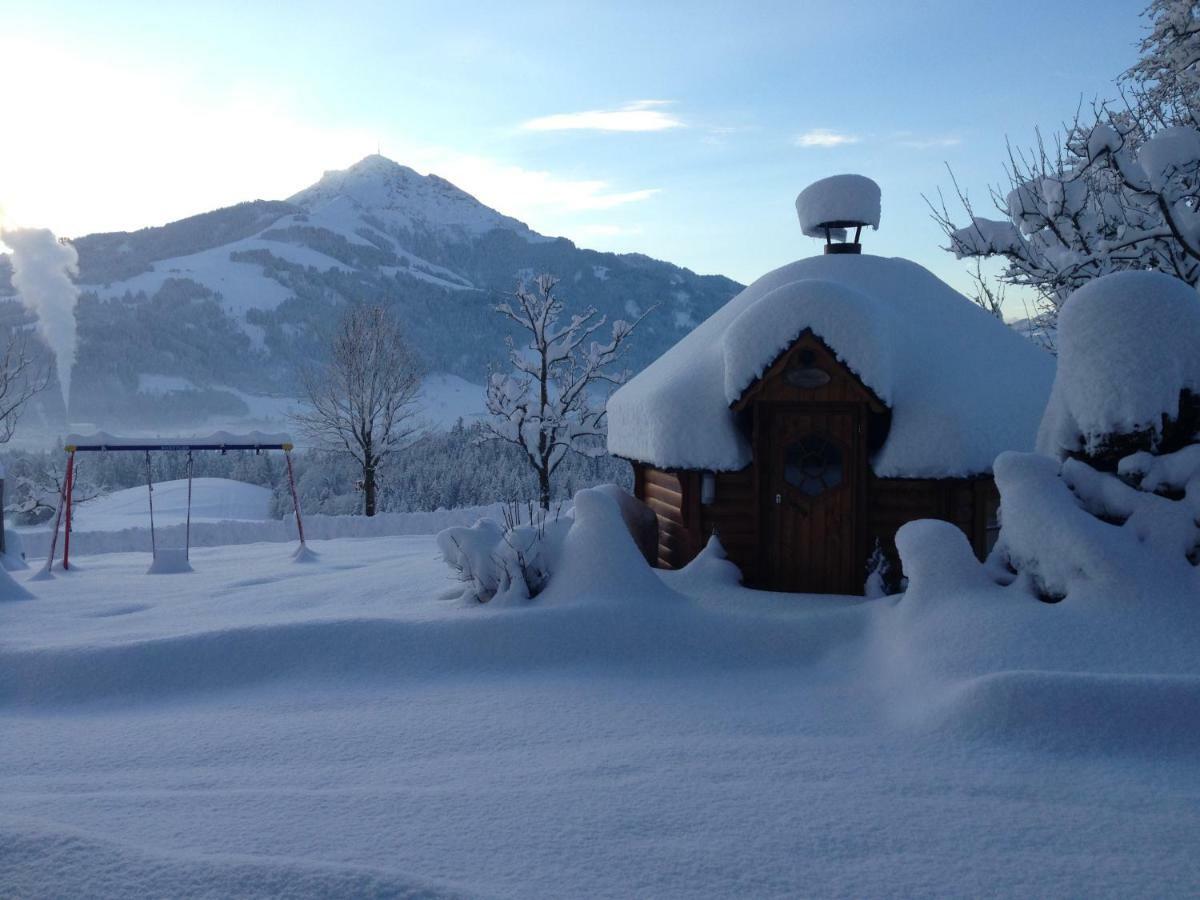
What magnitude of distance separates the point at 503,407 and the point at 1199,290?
17.8 m

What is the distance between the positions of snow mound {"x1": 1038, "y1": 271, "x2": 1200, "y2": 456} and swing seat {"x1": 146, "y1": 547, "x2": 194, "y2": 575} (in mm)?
13862

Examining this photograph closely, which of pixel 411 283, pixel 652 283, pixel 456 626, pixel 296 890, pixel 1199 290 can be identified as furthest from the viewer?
pixel 652 283

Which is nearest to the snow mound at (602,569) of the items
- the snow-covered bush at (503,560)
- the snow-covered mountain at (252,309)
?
the snow-covered bush at (503,560)

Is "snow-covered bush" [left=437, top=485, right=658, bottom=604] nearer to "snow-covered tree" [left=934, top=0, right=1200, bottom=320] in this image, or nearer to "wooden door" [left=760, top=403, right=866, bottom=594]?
"wooden door" [left=760, top=403, right=866, bottom=594]

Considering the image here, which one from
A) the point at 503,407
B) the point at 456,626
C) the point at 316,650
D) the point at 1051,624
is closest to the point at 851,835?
the point at 1051,624

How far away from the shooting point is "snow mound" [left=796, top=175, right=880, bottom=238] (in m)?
12.8

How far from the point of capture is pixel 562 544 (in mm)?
9148

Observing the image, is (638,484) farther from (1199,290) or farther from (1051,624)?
(1199,290)

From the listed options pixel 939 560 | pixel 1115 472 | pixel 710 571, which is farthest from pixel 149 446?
pixel 1115 472

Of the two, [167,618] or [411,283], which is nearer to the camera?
[167,618]

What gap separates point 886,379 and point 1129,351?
9.53 feet

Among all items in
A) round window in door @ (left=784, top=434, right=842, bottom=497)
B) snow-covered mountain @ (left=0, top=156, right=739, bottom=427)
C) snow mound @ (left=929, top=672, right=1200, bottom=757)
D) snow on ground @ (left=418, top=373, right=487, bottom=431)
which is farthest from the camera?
snow on ground @ (left=418, top=373, right=487, bottom=431)

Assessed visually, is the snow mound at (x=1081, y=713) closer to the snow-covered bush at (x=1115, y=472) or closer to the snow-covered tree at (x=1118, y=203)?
the snow-covered bush at (x=1115, y=472)

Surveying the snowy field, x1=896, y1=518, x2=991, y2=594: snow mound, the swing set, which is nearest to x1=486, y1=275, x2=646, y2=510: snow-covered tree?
the swing set
